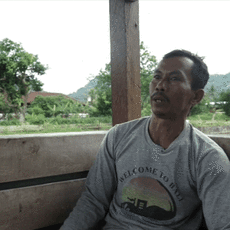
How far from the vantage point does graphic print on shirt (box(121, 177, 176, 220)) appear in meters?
0.95

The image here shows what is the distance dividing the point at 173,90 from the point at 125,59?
497 mm

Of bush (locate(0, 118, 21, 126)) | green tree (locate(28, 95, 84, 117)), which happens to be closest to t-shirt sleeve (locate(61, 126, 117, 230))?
green tree (locate(28, 95, 84, 117))

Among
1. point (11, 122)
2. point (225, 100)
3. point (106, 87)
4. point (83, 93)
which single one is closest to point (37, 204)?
point (225, 100)

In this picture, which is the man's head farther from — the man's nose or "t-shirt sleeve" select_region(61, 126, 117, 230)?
"t-shirt sleeve" select_region(61, 126, 117, 230)

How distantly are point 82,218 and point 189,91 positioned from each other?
714 mm

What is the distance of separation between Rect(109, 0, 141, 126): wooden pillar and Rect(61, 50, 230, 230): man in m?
0.30

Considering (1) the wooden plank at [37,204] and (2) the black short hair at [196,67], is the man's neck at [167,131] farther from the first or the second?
(1) the wooden plank at [37,204]

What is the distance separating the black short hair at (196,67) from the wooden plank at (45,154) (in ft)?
1.84

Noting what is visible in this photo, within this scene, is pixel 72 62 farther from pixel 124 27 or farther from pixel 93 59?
pixel 124 27

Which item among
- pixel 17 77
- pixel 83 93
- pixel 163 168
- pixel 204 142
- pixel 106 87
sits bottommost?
pixel 163 168

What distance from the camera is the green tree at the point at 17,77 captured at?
4426 millimetres

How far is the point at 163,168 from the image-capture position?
959 mm

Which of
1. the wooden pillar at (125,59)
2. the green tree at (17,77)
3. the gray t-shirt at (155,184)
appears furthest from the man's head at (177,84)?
the green tree at (17,77)

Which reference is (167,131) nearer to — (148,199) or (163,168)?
(163,168)
